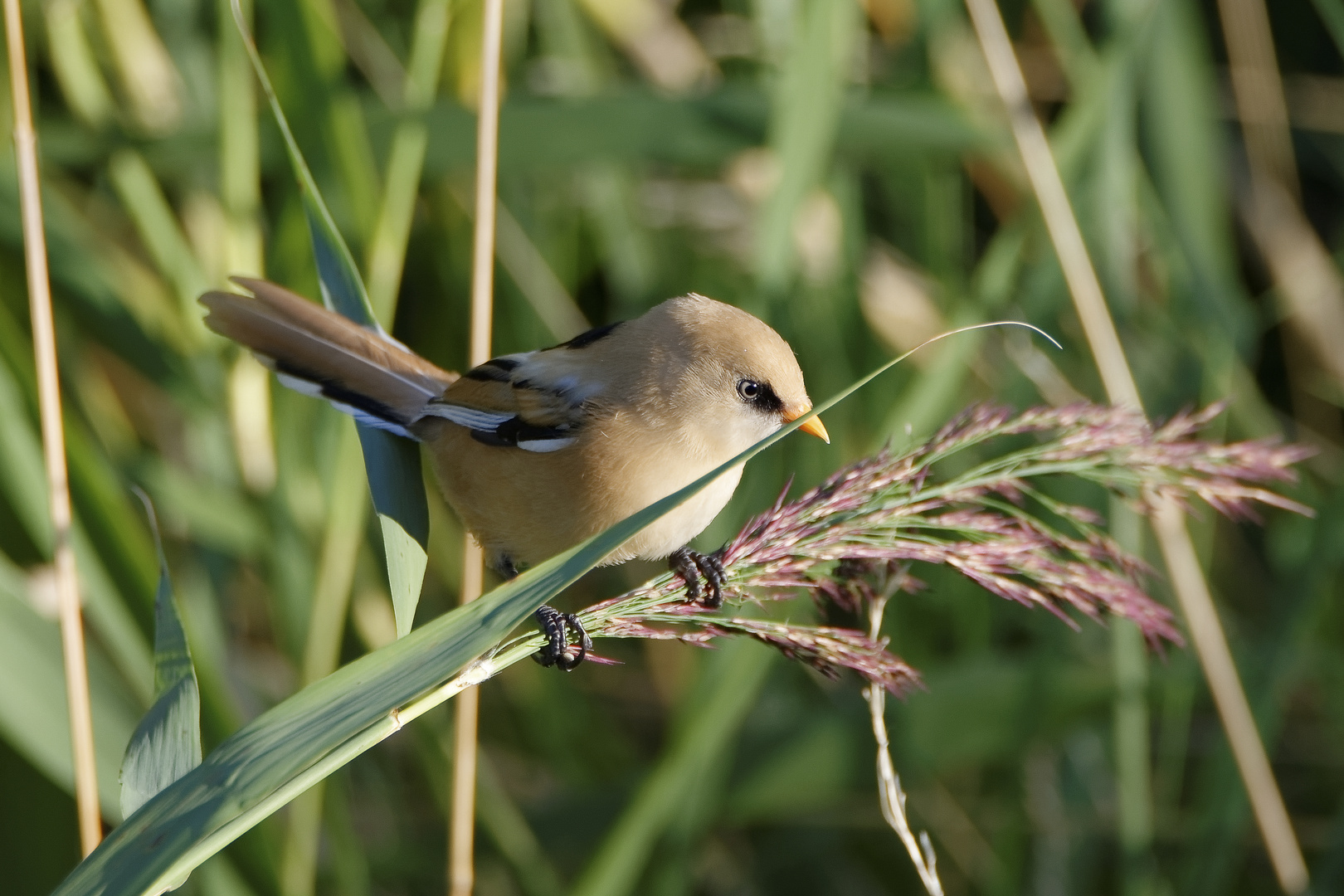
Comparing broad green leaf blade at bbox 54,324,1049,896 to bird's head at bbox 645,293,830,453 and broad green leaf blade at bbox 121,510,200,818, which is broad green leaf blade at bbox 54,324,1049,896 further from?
bird's head at bbox 645,293,830,453

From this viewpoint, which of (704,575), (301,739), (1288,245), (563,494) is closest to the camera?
(301,739)

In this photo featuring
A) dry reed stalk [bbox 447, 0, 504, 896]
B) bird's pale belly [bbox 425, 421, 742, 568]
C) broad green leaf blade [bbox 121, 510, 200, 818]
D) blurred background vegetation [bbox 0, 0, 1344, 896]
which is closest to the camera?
broad green leaf blade [bbox 121, 510, 200, 818]

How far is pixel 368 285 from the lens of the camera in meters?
2.05

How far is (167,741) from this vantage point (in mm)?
1127

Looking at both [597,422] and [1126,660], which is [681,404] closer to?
[597,422]

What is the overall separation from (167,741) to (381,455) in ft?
1.98

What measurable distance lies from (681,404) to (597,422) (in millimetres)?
133

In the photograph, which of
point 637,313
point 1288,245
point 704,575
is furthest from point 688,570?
point 1288,245

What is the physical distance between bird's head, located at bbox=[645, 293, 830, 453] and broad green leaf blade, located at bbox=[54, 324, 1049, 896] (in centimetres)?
56

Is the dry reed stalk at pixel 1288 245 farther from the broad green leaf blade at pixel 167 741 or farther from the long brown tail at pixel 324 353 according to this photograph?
the broad green leaf blade at pixel 167 741

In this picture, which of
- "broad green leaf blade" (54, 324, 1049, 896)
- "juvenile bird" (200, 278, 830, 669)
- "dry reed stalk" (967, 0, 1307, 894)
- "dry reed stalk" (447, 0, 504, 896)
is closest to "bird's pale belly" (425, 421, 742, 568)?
"juvenile bird" (200, 278, 830, 669)

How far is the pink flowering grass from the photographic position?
1.35m

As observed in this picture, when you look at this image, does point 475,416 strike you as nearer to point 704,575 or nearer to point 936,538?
point 704,575

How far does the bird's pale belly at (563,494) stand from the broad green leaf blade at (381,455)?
10 cm
